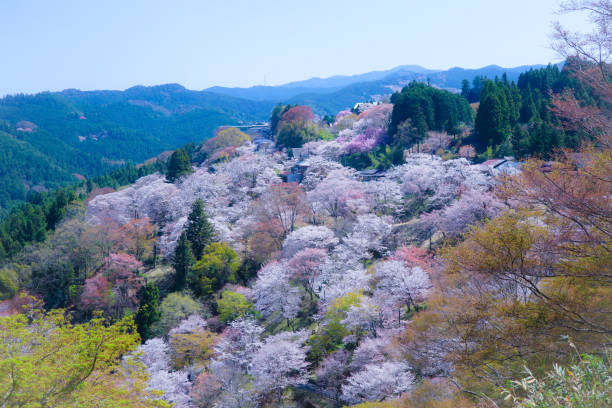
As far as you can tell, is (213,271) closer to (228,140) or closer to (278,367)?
(278,367)

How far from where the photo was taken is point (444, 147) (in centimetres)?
3409

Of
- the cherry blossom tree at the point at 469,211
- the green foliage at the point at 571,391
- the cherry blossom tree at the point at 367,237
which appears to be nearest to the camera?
the green foliage at the point at 571,391

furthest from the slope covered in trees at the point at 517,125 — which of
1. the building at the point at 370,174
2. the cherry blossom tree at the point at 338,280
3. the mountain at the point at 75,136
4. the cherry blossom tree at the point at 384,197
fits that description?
the mountain at the point at 75,136

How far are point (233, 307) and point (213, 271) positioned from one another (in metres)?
4.14

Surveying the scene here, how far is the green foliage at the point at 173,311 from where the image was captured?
65.4 feet

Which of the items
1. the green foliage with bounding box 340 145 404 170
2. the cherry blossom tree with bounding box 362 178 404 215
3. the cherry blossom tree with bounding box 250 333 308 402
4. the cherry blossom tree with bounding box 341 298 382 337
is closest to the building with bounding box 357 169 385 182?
the green foliage with bounding box 340 145 404 170

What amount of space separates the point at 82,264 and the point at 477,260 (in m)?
27.2

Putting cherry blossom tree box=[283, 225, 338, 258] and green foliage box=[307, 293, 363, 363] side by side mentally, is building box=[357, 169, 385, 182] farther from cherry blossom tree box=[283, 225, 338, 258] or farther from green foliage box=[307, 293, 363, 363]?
green foliage box=[307, 293, 363, 363]

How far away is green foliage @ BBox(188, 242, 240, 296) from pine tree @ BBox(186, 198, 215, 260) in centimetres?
165

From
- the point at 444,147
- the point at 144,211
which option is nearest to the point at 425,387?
the point at 444,147

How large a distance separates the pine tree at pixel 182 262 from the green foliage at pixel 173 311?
199 centimetres

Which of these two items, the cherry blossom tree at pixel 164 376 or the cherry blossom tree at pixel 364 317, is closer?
the cherry blossom tree at pixel 364 317

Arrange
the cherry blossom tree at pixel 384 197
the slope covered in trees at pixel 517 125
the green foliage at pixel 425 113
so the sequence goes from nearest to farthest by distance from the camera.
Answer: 1. the slope covered in trees at pixel 517 125
2. the cherry blossom tree at pixel 384 197
3. the green foliage at pixel 425 113

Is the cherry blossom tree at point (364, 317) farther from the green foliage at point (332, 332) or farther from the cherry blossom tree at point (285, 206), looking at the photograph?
the cherry blossom tree at point (285, 206)
